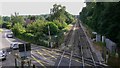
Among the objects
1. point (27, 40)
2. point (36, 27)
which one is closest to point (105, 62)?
point (27, 40)

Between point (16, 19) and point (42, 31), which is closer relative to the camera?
point (42, 31)

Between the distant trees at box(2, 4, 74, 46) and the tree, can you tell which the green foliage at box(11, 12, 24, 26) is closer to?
the tree

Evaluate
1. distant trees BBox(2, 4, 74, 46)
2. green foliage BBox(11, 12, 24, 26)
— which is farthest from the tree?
distant trees BBox(2, 4, 74, 46)

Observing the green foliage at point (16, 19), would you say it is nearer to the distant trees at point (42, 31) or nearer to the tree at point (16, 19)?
the tree at point (16, 19)

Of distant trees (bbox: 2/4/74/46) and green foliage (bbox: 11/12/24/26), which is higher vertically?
green foliage (bbox: 11/12/24/26)

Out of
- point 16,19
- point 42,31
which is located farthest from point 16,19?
point 42,31

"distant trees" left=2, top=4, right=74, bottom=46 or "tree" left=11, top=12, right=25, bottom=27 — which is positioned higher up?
"tree" left=11, top=12, right=25, bottom=27

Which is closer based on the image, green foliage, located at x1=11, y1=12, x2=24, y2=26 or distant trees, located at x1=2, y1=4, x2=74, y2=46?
distant trees, located at x1=2, y1=4, x2=74, y2=46

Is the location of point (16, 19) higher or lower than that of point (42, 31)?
higher

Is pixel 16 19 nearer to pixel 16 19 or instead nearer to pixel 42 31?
pixel 16 19

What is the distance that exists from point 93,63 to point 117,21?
28.1ft

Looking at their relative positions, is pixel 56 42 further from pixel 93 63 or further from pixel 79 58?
pixel 93 63

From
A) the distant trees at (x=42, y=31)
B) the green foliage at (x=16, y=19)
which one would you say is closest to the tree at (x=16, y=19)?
the green foliage at (x=16, y=19)

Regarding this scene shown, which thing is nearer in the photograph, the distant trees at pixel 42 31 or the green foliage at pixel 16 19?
the distant trees at pixel 42 31
